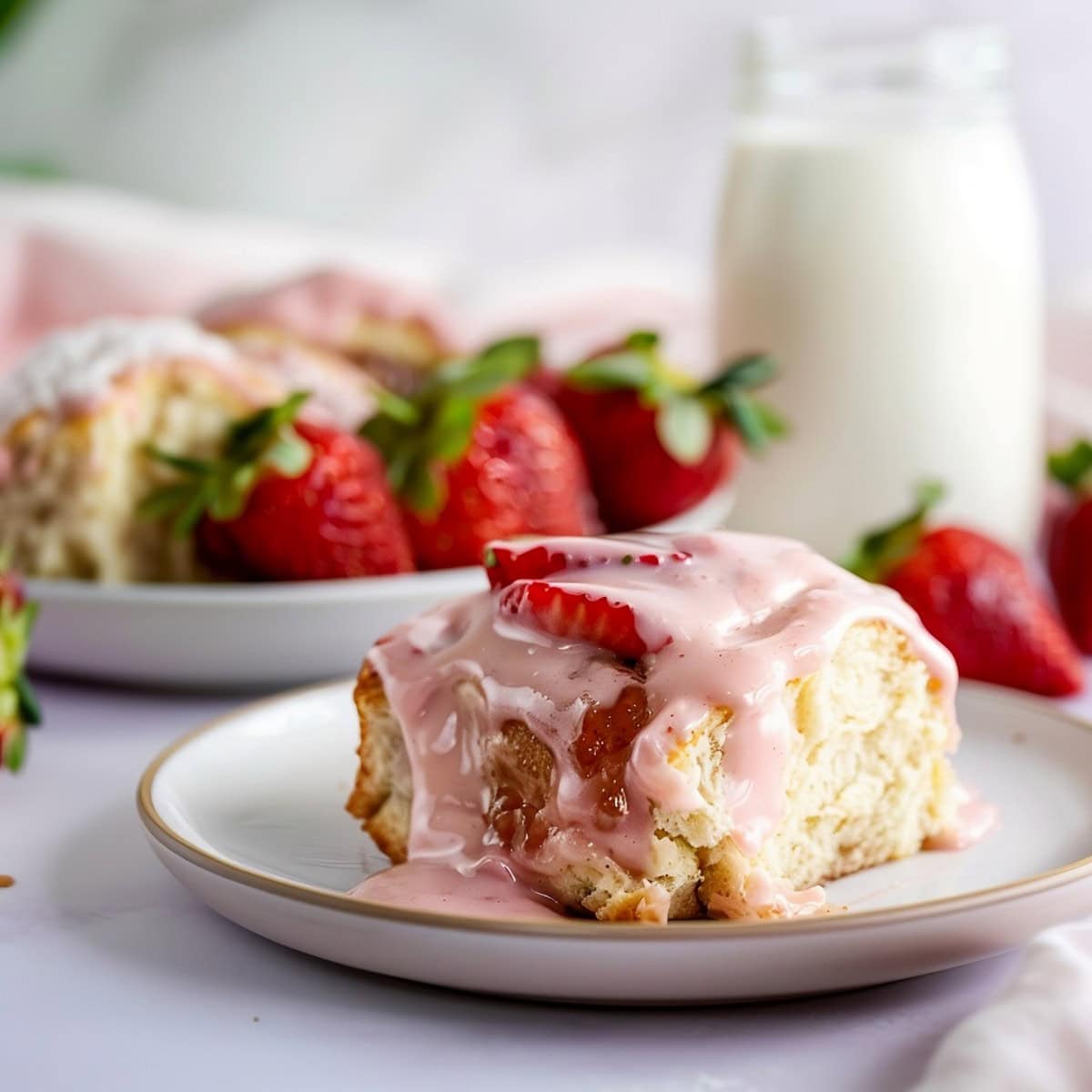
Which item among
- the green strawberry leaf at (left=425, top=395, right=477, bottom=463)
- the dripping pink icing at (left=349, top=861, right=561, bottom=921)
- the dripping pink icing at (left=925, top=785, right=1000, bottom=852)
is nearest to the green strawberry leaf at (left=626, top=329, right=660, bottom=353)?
the green strawberry leaf at (left=425, top=395, right=477, bottom=463)

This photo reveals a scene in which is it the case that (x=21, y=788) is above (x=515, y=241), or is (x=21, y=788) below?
below

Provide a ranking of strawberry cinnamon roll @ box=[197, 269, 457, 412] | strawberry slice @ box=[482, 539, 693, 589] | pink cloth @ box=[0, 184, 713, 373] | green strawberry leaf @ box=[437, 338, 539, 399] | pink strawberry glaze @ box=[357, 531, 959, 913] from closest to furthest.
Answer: pink strawberry glaze @ box=[357, 531, 959, 913] < strawberry slice @ box=[482, 539, 693, 589] < green strawberry leaf @ box=[437, 338, 539, 399] < strawberry cinnamon roll @ box=[197, 269, 457, 412] < pink cloth @ box=[0, 184, 713, 373]

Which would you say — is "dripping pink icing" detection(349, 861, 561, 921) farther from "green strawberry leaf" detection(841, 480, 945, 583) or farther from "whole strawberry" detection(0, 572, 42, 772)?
"green strawberry leaf" detection(841, 480, 945, 583)

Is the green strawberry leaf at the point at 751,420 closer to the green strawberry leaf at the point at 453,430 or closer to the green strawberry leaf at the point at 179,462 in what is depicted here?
the green strawberry leaf at the point at 453,430

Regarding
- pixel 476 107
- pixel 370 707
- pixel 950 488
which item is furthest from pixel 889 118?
pixel 476 107

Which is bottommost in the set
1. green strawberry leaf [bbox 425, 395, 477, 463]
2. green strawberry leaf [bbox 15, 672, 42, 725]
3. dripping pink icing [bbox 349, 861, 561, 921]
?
green strawberry leaf [bbox 15, 672, 42, 725]

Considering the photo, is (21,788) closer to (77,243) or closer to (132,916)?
(132,916)

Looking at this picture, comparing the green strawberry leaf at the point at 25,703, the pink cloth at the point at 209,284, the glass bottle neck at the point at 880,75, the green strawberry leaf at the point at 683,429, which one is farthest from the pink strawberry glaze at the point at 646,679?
the pink cloth at the point at 209,284
